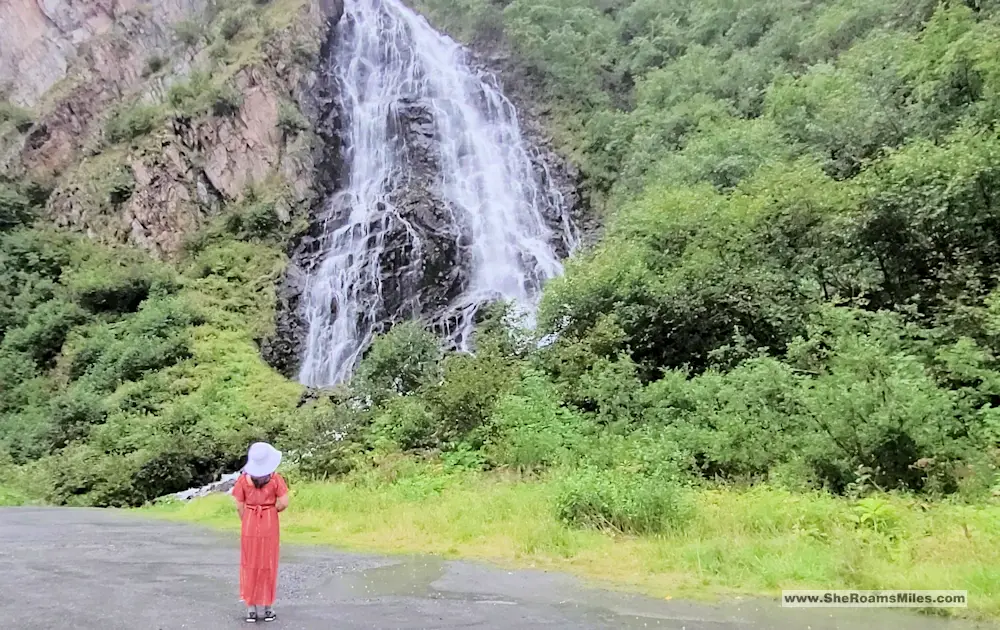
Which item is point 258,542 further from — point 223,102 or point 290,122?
point 223,102

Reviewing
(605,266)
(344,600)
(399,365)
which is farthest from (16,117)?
(344,600)

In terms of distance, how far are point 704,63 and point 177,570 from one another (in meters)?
29.4

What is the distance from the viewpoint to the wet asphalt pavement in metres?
5.30

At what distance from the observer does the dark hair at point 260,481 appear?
554cm

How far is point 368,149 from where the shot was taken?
34.4 metres

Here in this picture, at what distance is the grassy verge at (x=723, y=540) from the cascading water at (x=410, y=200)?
15188mm

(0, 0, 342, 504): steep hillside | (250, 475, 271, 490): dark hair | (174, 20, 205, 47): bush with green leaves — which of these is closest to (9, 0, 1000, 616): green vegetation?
(0, 0, 342, 504): steep hillside

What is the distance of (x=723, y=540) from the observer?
7223mm

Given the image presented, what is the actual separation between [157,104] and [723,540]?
122 feet

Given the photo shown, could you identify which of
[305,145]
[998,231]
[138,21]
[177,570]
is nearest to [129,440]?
[177,570]

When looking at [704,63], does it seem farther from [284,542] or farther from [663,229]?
[284,542]

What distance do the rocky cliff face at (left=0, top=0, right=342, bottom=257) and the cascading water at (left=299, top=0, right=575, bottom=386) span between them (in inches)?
110

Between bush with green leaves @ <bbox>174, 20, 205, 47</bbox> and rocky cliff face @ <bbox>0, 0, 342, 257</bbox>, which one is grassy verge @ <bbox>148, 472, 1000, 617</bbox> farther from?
bush with green leaves @ <bbox>174, 20, 205, 47</bbox>

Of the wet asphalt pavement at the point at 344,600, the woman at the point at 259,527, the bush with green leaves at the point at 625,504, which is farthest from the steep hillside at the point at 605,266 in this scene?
the woman at the point at 259,527
